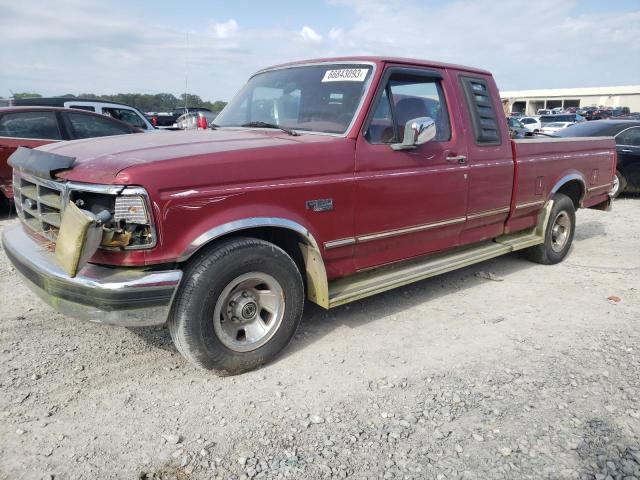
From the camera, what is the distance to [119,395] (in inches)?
120

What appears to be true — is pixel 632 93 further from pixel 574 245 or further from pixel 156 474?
pixel 156 474

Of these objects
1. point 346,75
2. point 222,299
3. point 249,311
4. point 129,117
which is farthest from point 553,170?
point 129,117

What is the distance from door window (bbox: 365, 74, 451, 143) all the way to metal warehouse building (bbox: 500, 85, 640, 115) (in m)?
66.1

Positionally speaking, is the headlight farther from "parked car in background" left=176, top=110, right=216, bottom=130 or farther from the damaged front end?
"parked car in background" left=176, top=110, right=216, bottom=130

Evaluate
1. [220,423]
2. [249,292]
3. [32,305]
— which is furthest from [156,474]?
[32,305]

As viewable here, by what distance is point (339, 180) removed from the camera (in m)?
3.52

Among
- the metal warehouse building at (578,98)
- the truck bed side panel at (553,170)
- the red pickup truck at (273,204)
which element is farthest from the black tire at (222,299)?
the metal warehouse building at (578,98)

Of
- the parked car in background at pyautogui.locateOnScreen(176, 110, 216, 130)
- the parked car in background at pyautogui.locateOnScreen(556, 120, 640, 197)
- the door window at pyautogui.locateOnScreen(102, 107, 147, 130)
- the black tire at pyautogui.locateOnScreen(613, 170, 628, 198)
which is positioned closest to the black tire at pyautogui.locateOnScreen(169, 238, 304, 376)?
the parked car in background at pyautogui.locateOnScreen(176, 110, 216, 130)

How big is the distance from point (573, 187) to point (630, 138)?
233 inches

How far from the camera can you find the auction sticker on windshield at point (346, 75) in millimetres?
3865

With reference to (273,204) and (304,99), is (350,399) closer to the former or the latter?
(273,204)

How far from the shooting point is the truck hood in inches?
111

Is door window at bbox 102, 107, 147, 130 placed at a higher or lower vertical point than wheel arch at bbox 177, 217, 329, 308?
higher

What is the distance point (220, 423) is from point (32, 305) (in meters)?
2.44
